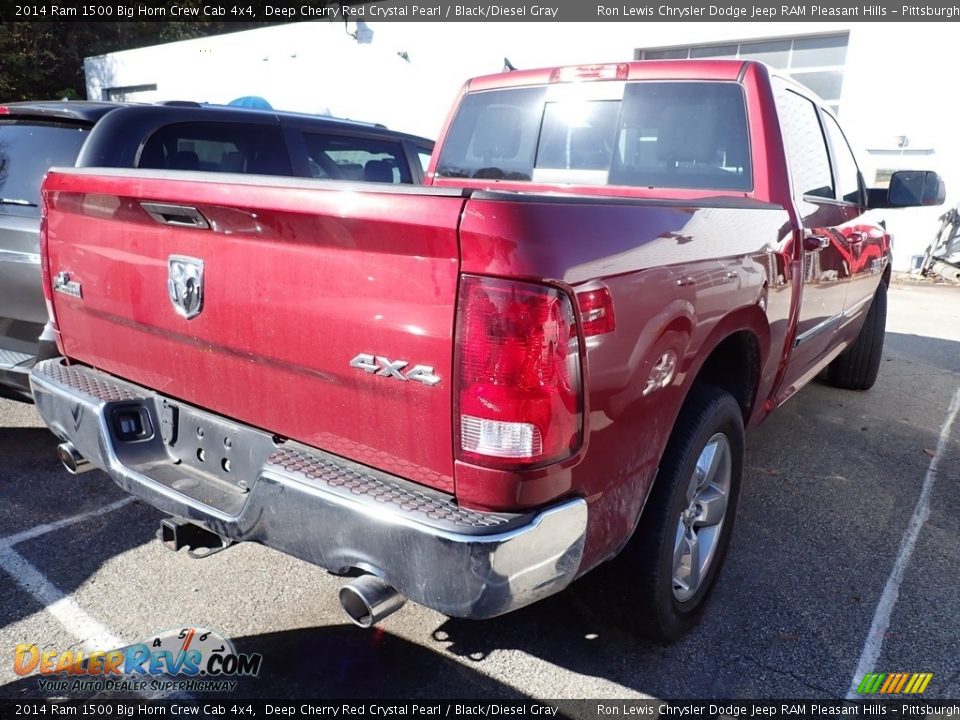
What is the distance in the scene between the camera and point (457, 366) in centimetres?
159

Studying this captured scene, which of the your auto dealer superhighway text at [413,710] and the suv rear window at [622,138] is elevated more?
the suv rear window at [622,138]

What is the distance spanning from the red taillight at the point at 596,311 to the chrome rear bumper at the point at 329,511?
0.43 meters

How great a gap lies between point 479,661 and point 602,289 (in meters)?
1.40

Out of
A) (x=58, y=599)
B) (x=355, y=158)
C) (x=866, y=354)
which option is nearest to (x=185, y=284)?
(x=58, y=599)

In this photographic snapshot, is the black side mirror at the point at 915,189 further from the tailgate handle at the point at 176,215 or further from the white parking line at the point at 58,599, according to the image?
the white parking line at the point at 58,599

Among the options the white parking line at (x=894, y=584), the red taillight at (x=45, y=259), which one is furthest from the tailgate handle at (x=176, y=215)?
the white parking line at (x=894, y=584)

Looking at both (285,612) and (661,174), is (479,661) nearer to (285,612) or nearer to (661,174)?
(285,612)

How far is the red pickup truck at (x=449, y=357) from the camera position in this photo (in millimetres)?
1593

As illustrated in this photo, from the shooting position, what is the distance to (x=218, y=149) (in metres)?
4.18

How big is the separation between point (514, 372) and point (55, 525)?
2.63 meters

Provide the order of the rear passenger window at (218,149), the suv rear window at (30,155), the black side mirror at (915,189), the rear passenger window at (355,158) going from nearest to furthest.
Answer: the suv rear window at (30,155)
the rear passenger window at (218,149)
the black side mirror at (915,189)
the rear passenger window at (355,158)

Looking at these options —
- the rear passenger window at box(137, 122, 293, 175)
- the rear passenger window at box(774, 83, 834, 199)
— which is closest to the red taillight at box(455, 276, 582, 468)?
the rear passenger window at box(774, 83, 834, 199)

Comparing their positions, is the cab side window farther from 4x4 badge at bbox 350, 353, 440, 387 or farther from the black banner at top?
the black banner at top

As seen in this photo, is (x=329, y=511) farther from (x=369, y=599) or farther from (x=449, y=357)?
(x=449, y=357)
